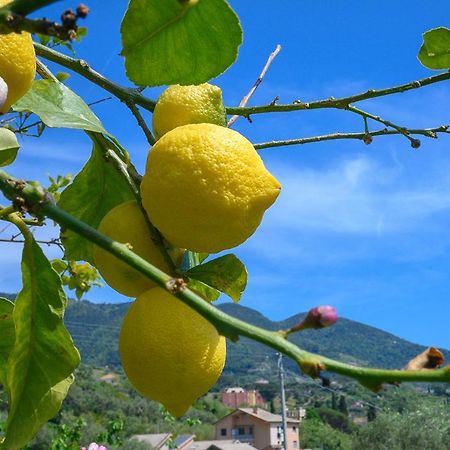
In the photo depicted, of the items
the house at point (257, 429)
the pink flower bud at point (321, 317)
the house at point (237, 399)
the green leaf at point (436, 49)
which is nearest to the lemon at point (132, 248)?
the pink flower bud at point (321, 317)

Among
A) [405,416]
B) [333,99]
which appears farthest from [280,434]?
[333,99]

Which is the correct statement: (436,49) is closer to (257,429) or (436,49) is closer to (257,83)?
(257,83)

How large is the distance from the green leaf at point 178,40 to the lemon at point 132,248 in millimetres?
132

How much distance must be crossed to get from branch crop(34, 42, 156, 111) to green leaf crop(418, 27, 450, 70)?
432 mm

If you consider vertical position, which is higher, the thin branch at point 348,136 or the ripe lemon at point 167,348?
the thin branch at point 348,136

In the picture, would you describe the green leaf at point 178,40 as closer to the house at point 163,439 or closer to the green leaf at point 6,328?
the green leaf at point 6,328

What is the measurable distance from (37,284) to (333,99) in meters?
0.55

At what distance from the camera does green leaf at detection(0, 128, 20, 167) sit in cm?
61

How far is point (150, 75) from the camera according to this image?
636 mm

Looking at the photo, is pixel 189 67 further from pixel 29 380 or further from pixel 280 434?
pixel 280 434

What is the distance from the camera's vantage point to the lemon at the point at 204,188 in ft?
1.98

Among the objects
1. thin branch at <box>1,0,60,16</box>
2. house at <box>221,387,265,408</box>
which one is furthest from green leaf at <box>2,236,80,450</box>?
house at <box>221,387,265,408</box>

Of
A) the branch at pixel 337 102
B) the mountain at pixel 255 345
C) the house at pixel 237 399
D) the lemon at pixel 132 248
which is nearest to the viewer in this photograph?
the lemon at pixel 132 248

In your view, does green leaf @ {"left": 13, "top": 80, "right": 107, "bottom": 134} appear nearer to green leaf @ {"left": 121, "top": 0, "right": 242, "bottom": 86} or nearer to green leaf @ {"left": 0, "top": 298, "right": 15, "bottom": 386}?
green leaf @ {"left": 121, "top": 0, "right": 242, "bottom": 86}
